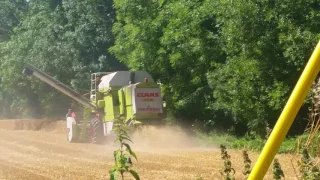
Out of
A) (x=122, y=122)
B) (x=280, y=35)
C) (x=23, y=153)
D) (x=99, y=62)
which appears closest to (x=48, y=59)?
(x=99, y=62)

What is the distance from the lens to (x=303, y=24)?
786 inches

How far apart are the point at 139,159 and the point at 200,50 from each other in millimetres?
7846

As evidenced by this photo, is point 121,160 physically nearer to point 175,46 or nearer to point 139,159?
point 139,159

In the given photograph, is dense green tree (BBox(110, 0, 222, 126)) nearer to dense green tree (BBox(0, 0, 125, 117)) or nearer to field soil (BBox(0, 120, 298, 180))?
field soil (BBox(0, 120, 298, 180))

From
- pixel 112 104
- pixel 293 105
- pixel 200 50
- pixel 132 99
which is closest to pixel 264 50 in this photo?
pixel 200 50

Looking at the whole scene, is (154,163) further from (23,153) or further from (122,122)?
A: (122,122)

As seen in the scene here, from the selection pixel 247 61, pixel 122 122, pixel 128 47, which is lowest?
pixel 122 122

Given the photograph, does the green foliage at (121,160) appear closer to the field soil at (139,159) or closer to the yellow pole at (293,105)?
the yellow pole at (293,105)

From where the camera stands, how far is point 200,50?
24.7m

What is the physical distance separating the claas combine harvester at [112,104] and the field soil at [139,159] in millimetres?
735

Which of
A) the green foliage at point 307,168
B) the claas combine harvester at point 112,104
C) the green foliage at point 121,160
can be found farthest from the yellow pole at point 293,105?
the claas combine harvester at point 112,104

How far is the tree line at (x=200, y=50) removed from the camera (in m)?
20.3

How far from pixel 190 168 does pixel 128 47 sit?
15.0m

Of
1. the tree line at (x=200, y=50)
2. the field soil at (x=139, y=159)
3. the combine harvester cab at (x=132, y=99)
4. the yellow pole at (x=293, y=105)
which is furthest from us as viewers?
the combine harvester cab at (x=132, y=99)
